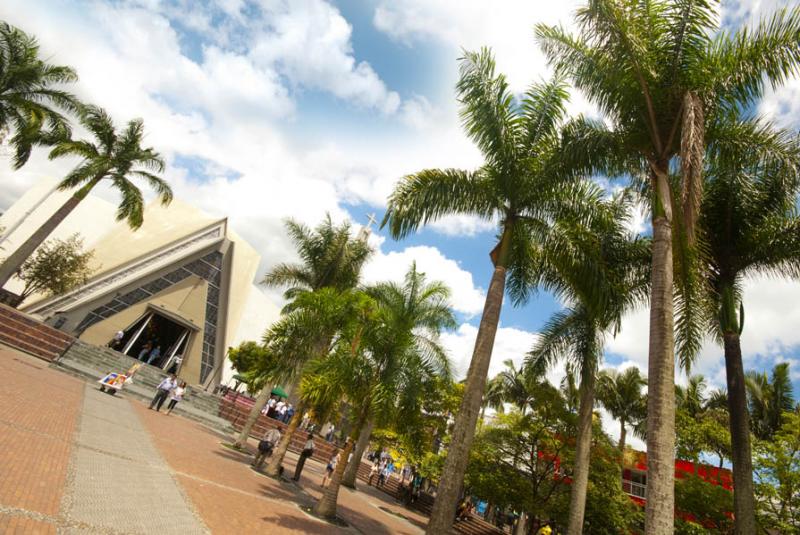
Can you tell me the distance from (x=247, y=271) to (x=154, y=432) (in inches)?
1056

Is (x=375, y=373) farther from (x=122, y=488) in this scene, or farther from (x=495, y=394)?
(x=495, y=394)

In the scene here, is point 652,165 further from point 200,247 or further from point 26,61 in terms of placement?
point 200,247

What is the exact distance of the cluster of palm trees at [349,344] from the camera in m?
11.0

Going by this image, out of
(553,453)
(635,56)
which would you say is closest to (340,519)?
(553,453)

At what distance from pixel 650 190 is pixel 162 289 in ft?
104

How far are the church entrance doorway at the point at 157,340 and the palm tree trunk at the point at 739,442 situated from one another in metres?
31.3

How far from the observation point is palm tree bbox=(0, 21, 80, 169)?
17.8 metres

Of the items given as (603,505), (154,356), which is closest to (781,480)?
(603,505)

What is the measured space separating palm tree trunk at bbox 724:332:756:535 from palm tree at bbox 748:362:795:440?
20.3 metres

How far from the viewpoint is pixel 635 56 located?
734cm

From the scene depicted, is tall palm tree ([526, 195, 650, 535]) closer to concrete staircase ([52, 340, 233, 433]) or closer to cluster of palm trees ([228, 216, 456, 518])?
cluster of palm trees ([228, 216, 456, 518])

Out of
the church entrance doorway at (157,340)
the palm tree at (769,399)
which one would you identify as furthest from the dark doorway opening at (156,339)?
the palm tree at (769,399)

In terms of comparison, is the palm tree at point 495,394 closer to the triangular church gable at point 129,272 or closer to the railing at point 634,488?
the railing at point 634,488

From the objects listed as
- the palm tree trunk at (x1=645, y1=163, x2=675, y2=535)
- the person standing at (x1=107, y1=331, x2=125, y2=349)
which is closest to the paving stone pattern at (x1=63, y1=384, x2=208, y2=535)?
the palm tree trunk at (x1=645, y1=163, x2=675, y2=535)
